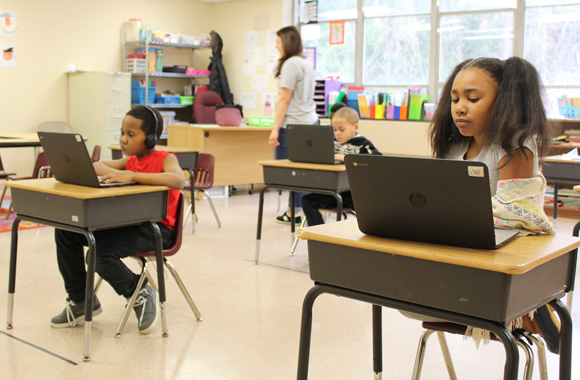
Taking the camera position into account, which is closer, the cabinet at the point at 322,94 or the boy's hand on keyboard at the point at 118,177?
the boy's hand on keyboard at the point at 118,177

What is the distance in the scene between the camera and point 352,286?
156cm

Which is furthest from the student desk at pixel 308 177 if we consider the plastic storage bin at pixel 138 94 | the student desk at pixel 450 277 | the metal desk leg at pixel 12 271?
the plastic storage bin at pixel 138 94

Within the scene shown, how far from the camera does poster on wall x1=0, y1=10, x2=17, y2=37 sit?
24.4 ft

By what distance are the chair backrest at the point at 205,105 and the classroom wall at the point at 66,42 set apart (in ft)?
2.10

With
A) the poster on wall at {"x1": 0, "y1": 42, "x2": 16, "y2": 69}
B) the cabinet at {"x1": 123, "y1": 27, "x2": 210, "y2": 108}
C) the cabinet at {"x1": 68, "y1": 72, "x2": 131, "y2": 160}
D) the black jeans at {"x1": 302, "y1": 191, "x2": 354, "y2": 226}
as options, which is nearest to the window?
the cabinet at {"x1": 123, "y1": 27, "x2": 210, "y2": 108}

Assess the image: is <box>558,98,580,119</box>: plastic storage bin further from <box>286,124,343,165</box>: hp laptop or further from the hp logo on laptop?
the hp logo on laptop

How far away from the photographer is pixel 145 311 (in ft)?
9.39

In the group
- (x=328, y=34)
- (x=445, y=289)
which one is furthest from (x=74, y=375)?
(x=328, y=34)

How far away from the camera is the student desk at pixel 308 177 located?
3.71 m

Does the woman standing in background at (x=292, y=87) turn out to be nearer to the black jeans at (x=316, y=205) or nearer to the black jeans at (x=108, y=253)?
the black jeans at (x=316, y=205)

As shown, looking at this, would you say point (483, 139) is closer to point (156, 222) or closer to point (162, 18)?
point (156, 222)

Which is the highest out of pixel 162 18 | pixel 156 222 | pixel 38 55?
pixel 162 18

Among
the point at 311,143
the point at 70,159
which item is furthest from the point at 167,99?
the point at 70,159

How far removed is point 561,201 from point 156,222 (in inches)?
177
